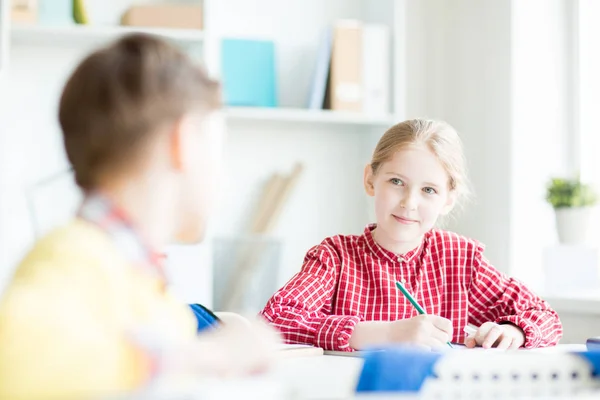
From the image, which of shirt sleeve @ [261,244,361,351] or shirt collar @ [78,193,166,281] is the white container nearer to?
shirt sleeve @ [261,244,361,351]

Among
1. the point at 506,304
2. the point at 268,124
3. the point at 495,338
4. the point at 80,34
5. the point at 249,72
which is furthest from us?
the point at 268,124

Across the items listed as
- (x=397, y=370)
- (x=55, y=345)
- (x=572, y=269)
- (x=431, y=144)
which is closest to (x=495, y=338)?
(x=431, y=144)

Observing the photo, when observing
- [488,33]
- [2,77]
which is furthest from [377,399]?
[488,33]

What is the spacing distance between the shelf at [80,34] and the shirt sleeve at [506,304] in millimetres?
1355

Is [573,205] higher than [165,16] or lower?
lower

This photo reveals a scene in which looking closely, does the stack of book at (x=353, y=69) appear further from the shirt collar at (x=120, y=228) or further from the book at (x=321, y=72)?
the shirt collar at (x=120, y=228)

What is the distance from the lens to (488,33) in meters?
2.80

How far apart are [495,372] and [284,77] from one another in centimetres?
234

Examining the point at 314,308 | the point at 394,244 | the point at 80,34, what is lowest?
the point at 314,308

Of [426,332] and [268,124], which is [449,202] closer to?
[426,332]

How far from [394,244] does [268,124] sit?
1.42 m

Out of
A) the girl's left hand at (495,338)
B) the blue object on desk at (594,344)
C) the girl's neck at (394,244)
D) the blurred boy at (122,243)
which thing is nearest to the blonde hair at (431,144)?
the girl's neck at (394,244)

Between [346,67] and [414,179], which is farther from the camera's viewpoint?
[346,67]

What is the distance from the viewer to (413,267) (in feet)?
5.55
